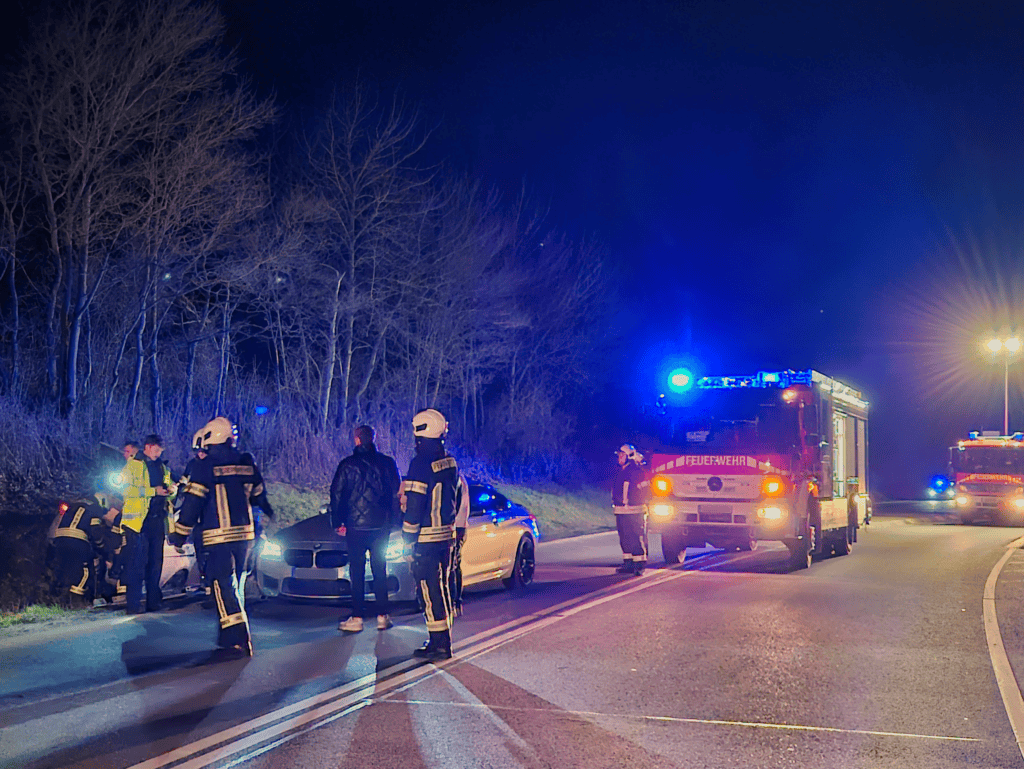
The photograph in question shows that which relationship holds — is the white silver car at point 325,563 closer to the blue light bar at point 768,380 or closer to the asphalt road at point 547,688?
the asphalt road at point 547,688

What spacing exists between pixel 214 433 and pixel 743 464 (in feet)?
30.4

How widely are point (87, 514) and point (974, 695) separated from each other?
26.9ft

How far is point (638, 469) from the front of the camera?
14484 millimetres

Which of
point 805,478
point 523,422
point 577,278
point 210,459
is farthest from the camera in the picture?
point 577,278

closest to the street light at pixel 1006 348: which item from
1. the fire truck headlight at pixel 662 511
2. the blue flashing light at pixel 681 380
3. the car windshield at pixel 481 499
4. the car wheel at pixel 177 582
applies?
the blue flashing light at pixel 681 380

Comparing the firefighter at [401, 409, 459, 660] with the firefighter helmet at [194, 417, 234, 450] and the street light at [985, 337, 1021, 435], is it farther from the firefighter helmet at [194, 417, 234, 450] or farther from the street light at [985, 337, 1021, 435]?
the street light at [985, 337, 1021, 435]

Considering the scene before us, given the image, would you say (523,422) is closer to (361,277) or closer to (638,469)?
(361,277)

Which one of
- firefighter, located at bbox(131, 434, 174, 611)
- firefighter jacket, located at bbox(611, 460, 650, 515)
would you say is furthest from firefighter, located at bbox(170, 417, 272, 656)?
firefighter jacket, located at bbox(611, 460, 650, 515)

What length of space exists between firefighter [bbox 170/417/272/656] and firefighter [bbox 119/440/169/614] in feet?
7.86

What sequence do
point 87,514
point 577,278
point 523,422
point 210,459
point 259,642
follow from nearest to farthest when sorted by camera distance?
point 210,459 < point 259,642 < point 87,514 < point 523,422 < point 577,278

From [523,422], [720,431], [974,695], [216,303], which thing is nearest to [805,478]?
[720,431]

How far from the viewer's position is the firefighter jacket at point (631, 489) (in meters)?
14.4

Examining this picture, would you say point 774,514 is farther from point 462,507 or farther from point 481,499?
point 462,507

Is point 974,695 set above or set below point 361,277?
below
